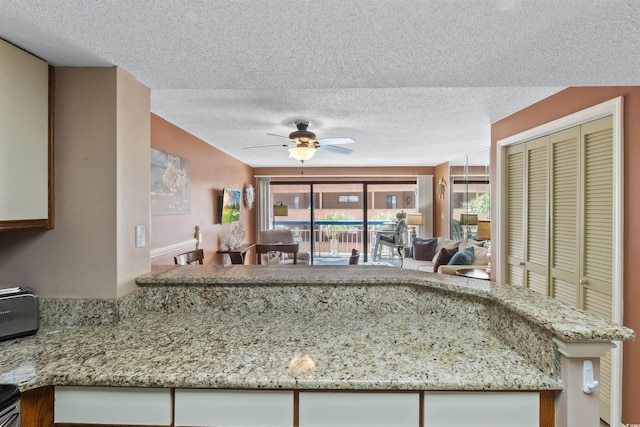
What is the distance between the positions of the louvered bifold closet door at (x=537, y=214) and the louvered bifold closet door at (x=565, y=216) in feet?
0.25

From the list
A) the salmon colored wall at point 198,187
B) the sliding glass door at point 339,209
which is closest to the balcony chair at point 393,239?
the sliding glass door at point 339,209

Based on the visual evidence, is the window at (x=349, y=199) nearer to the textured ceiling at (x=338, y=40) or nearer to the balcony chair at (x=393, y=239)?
the balcony chair at (x=393, y=239)

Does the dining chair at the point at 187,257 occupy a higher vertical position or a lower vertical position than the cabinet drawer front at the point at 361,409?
higher

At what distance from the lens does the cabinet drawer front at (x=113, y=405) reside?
Result: 3.57ft

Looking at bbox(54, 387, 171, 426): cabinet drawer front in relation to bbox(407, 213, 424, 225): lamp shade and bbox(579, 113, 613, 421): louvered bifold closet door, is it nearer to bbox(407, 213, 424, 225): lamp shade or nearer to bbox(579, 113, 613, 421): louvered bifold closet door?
bbox(579, 113, 613, 421): louvered bifold closet door

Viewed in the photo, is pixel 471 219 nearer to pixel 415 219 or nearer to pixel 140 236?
pixel 415 219

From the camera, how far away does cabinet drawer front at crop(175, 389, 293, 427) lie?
107 centimetres

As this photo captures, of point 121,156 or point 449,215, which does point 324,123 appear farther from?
point 449,215

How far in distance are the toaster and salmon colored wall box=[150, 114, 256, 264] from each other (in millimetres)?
1631

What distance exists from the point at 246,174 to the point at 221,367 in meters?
5.88

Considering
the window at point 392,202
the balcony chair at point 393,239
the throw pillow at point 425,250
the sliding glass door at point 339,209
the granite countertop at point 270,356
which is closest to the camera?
the granite countertop at point 270,356

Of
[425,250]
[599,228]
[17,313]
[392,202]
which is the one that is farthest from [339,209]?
[17,313]

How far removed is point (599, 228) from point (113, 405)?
2.72 metres

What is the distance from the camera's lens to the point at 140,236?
1.67 meters
